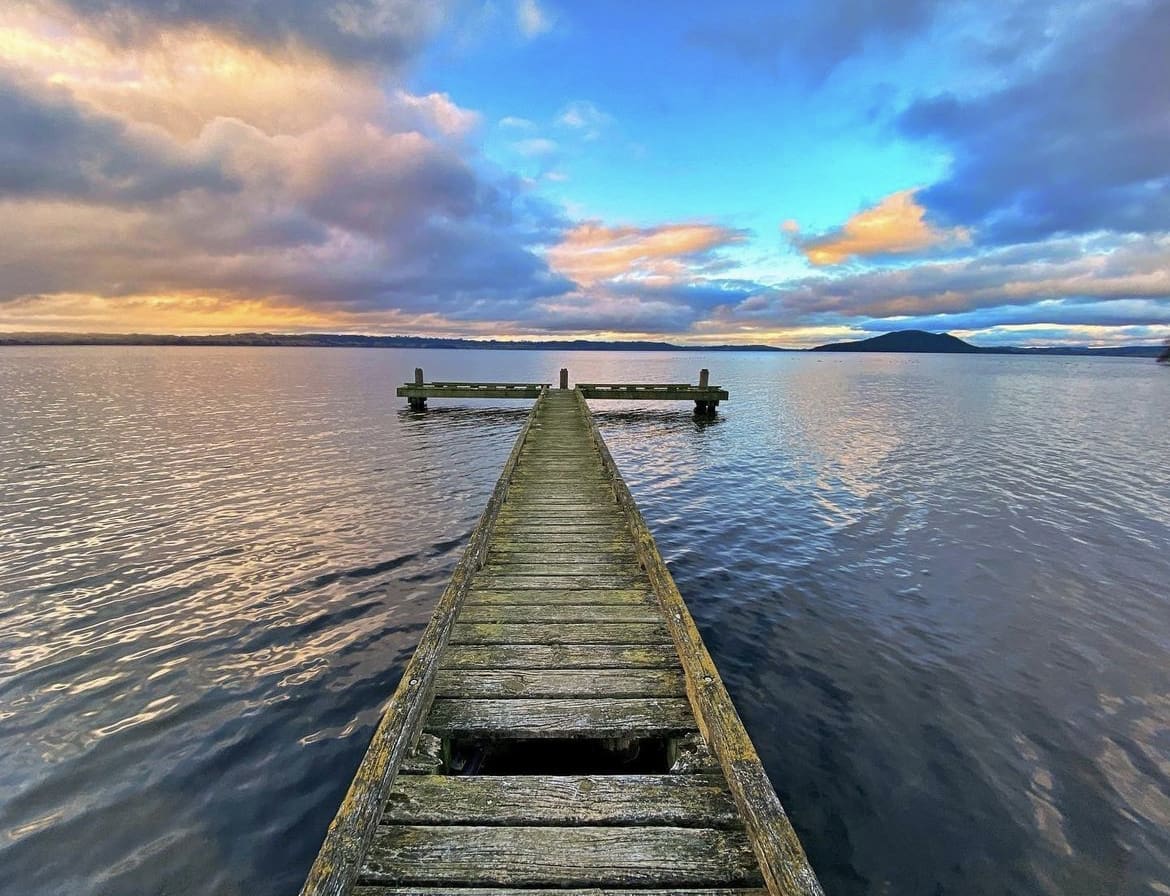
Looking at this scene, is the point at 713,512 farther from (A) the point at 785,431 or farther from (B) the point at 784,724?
(A) the point at 785,431

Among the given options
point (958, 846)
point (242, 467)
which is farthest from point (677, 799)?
point (242, 467)

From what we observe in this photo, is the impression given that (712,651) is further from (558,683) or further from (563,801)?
(563,801)

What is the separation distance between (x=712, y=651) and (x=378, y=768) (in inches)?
219

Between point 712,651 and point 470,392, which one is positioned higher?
point 470,392

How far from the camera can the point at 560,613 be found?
6.21 m

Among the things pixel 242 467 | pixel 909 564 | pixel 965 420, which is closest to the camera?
pixel 909 564

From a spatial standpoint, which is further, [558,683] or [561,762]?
[561,762]

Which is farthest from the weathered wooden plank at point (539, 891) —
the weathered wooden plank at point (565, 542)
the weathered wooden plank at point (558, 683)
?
the weathered wooden plank at point (565, 542)

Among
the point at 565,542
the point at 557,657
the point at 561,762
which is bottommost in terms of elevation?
Result: the point at 561,762

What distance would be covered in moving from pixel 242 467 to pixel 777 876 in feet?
65.6

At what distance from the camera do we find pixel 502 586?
6.90 metres

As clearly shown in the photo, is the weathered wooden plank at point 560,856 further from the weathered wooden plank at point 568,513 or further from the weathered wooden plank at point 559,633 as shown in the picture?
the weathered wooden plank at point 568,513

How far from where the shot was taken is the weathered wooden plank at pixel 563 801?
338cm

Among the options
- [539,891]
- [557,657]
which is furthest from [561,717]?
[539,891]
